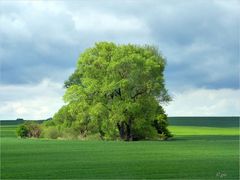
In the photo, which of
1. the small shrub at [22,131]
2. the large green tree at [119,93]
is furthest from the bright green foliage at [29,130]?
the large green tree at [119,93]

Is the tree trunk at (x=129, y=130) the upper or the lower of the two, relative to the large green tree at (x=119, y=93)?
lower

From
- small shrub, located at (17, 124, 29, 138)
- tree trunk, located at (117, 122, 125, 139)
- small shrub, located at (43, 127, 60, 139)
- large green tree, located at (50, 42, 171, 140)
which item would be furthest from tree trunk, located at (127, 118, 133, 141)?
small shrub, located at (17, 124, 29, 138)

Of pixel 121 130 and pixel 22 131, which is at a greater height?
pixel 22 131

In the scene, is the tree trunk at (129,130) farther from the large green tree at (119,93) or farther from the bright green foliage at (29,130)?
the bright green foliage at (29,130)

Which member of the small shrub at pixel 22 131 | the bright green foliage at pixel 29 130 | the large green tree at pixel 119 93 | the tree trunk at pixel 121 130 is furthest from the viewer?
the small shrub at pixel 22 131

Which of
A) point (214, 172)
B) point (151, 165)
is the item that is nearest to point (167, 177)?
point (214, 172)

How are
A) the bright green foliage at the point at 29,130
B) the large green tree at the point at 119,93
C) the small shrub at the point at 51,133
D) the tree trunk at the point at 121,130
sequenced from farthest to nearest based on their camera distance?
the bright green foliage at the point at 29,130
the small shrub at the point at 51,133
the tree trunk at the point at 121,130
the large green tree at the point at 119,93

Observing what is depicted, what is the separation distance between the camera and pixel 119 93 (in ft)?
253

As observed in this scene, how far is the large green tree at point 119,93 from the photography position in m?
75.6

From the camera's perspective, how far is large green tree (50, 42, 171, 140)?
2977 inches

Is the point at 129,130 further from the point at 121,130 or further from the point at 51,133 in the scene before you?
the point at 51,133

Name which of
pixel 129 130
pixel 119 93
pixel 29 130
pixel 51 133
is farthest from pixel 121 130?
pixel 29 130

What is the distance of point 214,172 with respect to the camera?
3138cm

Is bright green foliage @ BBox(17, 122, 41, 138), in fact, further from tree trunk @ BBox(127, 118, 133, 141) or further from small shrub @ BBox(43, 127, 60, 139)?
tree trunk @ BBox(127, 118, 133, 141)
